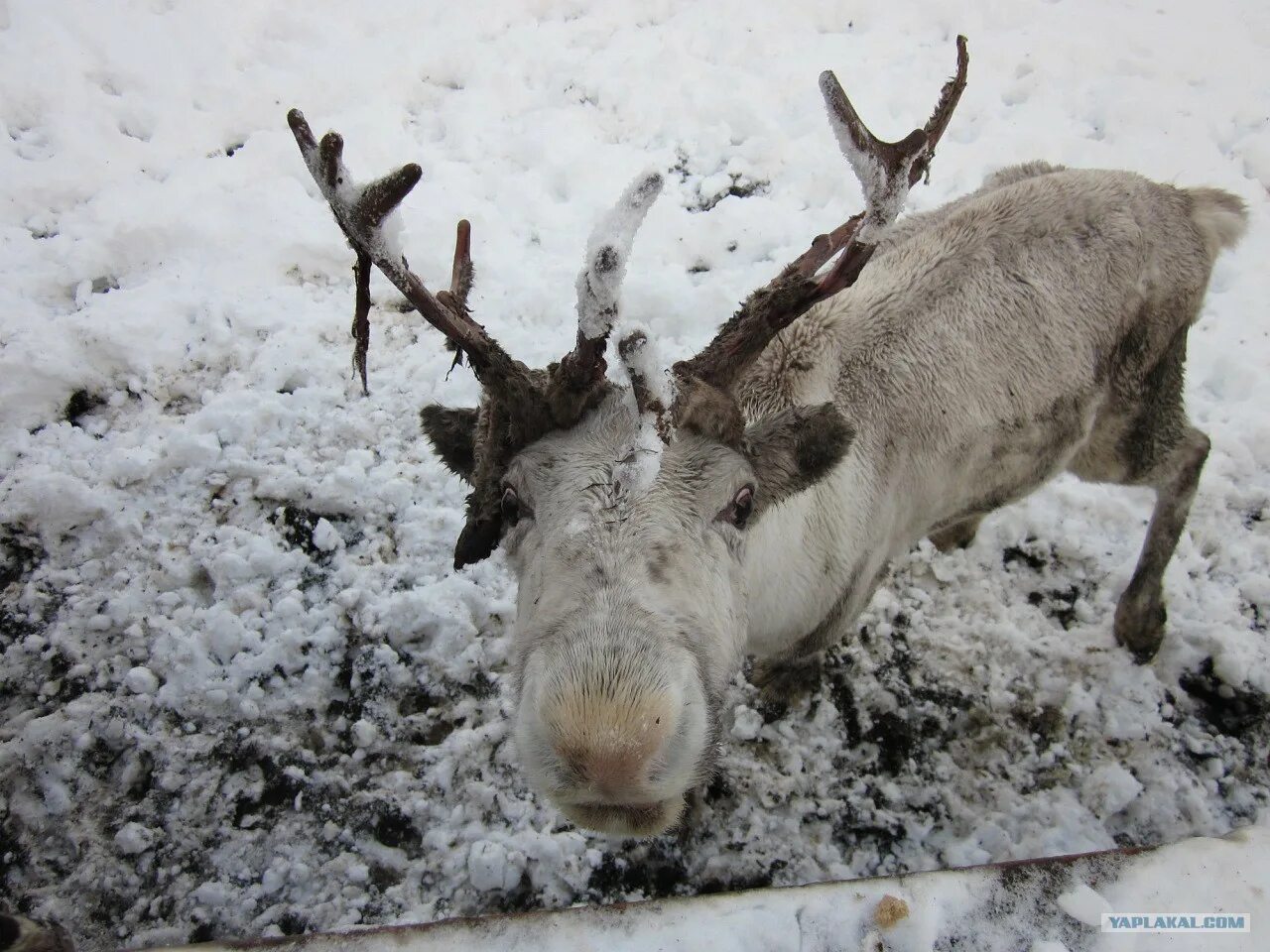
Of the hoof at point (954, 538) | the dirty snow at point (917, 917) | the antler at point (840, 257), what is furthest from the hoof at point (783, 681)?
Result: the antler at point (840, 257)

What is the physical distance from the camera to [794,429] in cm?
268

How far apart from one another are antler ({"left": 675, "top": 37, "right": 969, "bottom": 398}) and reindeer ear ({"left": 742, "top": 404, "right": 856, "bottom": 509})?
0.78 ft

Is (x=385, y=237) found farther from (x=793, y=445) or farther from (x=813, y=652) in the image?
(x=813, y=652)

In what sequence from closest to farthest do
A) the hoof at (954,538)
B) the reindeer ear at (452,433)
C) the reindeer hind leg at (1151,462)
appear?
the reindeer ear at (452,433) → the reindeer hind leg at (1151,462) → the hoof at (954,538)

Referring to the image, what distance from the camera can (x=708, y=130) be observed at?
6.64 meters

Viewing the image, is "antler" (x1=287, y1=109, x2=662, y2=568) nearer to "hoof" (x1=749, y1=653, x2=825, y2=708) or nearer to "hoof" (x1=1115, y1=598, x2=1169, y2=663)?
"hoof" (x1=749, y1=653, x2=825, y2=708)

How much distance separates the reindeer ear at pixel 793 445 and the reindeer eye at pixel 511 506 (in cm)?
85

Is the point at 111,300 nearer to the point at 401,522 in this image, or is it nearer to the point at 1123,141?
the point at 401,522

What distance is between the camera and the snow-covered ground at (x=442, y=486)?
3654 millimetres

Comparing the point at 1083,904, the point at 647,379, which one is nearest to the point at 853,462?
the point at 647,379

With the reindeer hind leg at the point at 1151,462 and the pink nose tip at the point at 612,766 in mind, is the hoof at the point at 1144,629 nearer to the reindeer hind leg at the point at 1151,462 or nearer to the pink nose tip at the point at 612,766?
the reindeer hind leg at the point at 1151,462

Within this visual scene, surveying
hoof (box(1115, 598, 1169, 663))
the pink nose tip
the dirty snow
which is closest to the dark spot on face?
the pink nose tip

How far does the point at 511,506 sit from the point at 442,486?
7.92 ft

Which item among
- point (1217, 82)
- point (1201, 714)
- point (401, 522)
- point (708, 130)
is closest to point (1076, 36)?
point (1217, 82)
